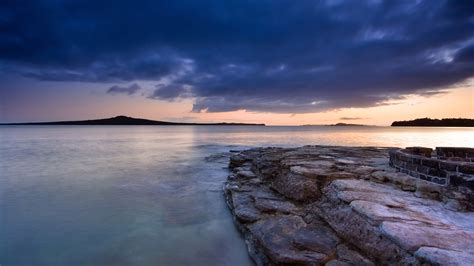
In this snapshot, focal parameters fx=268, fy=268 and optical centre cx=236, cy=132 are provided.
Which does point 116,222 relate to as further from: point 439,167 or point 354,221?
point 439,167

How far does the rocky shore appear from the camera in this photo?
367cm

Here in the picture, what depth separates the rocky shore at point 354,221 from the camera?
3.67 metres

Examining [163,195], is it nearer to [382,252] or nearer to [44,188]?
[44,188]

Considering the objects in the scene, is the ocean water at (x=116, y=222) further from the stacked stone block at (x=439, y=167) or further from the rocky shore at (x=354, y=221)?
the stacked stone block at (x=439, y=167)

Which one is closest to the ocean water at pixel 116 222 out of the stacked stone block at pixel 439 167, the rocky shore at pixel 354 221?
the rocky shore at pixel 354 221

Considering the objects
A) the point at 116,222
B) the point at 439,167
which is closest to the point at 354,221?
the point at 439,167

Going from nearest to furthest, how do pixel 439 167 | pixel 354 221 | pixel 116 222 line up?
pixel 354 221 < pixel 439 167 < pixel 116 222

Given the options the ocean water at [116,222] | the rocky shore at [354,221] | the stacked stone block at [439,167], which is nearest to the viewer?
the rocky shore at [354,221]

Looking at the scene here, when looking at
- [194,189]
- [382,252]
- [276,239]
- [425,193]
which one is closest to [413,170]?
[425,193]

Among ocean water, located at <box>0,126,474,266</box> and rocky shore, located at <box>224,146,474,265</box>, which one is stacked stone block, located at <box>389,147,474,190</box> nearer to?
rocky shore, located at <box>224,146,474,265</box>

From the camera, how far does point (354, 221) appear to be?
4.70m

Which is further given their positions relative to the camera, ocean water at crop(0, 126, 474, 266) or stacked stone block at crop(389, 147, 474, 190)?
ocean water at crop(0, 126, 474, 266)

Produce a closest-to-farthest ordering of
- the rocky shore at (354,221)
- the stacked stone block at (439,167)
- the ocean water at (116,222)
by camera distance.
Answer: the rocky shore at (354,221), the stacked stone block at (439,167), the ocean water at (116,222)

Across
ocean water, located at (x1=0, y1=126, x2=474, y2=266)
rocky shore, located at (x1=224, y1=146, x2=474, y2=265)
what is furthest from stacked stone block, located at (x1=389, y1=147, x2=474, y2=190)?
ocean water, located at (x1=0, y1=126, x2=474, y2=266)
